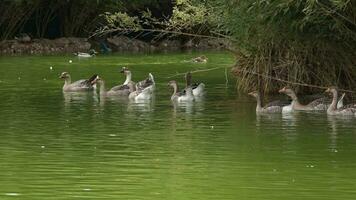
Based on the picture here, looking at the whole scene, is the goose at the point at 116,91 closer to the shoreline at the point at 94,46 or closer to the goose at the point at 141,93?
the goose at the point at 141,93

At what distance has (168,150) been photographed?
49.2 feet

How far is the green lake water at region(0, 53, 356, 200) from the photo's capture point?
11.8m

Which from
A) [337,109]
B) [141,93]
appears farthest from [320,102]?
[141,93]

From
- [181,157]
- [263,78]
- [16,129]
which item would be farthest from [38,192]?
[263,78]

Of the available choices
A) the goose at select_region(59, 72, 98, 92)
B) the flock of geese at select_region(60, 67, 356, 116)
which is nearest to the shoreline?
the goose at select_region(59, 72, 98, 92)

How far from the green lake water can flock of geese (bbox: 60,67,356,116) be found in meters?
0.35

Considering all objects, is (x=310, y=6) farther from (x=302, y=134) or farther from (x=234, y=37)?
(x=234, y=37)

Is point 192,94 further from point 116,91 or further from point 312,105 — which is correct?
point 312,105

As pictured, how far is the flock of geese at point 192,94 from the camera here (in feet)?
68.2

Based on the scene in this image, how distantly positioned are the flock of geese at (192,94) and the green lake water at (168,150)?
0.35 m

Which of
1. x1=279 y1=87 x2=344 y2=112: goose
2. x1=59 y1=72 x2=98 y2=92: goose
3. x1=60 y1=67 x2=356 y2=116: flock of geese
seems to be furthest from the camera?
x1=59 y1=72 x2=98 y2=92: goose

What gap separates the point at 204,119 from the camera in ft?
64.1

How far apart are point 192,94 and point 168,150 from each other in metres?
9.49

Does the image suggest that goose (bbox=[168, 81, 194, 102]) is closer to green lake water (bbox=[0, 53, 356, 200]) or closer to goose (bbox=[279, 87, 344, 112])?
green lake water (bbox=[0, 53, 356, 200])
